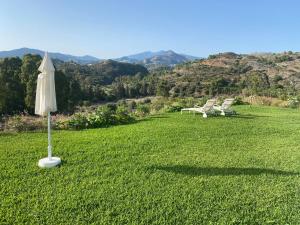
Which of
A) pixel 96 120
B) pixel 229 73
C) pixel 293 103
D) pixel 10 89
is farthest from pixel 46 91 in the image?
pixel 229 73

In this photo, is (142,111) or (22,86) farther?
(22,86)

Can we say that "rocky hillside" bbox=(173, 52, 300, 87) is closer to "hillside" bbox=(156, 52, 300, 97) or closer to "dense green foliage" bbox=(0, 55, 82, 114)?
"hillside" bbox=(156, 52, 300, 97)

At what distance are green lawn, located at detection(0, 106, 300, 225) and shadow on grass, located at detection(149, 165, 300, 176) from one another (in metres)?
0.02

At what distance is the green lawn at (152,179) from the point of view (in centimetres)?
442

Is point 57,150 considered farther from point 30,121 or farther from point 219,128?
point 219,128

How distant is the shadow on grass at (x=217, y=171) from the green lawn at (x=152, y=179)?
18 millimetres

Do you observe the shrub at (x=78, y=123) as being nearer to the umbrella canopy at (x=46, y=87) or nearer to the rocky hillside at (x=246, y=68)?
the umbrella canopy at (x=46, y=87)

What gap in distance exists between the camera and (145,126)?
33.1 feet

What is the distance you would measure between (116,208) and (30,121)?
241 inches

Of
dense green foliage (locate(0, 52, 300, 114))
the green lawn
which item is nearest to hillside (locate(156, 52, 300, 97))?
dense green foliage (locate(0, 52, 300, 114))

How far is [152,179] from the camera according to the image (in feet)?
18.2

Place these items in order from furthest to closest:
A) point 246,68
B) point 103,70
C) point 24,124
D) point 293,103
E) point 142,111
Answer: point 103,70
point 246,68
point 293,103
point 142,111
point 24,124

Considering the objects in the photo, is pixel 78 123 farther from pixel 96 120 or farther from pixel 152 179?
pixel 152 179

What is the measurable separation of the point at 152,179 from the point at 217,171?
1.30m
